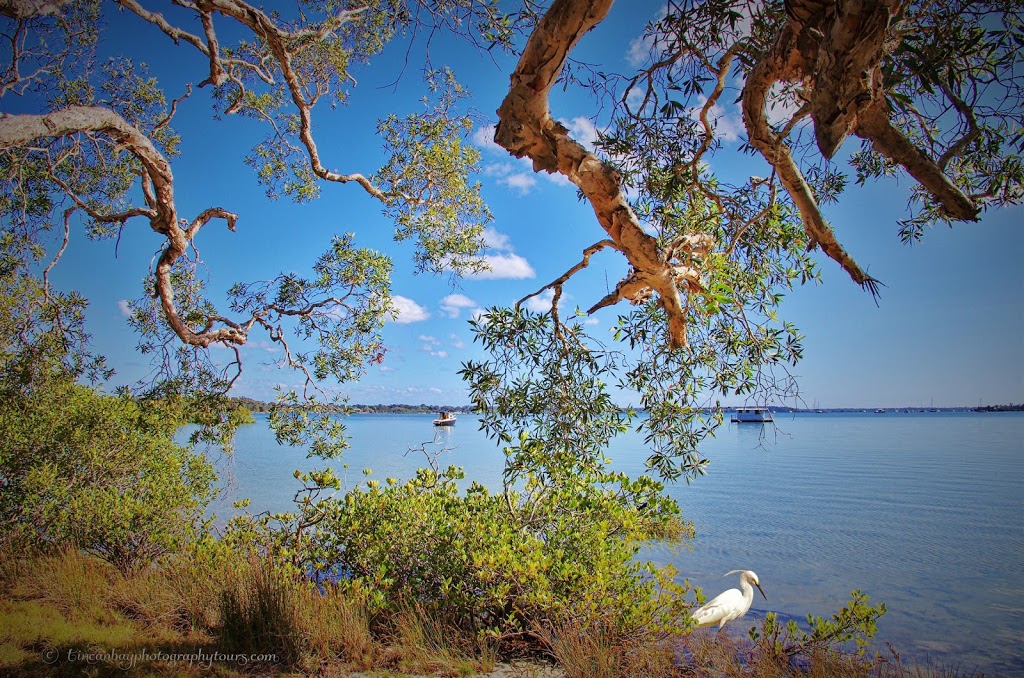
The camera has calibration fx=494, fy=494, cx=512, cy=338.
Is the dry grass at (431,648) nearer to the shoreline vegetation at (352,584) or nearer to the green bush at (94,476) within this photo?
the shoreline vegetation at (352,584)

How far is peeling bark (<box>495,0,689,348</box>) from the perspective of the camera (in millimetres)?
2766

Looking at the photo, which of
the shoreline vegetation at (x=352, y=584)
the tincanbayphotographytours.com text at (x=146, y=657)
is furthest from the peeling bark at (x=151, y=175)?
the tincanbayphotographytours.com text at (x=146, y=657)

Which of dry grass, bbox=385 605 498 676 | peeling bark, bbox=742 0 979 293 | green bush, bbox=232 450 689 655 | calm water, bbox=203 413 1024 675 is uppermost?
peeling bark, bbox=742 0 979 293

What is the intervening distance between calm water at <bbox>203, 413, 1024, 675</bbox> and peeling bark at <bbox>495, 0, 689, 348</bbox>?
154 cm

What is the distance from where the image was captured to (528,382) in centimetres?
425

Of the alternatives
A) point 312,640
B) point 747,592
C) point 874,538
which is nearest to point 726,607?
point 747,592

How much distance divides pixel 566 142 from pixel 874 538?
570 inches

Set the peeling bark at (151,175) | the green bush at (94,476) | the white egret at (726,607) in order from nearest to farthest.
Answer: the peeling bark at (151,175)
the white egret at (726,607)
the green bush at (94,476)

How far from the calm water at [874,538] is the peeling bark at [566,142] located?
1.54m

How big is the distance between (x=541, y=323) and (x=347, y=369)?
386cm

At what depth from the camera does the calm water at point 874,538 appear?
765 cm

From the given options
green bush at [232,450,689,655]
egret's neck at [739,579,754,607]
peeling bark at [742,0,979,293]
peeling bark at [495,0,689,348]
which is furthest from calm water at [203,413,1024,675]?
peeling bark at [742,0,979,293]

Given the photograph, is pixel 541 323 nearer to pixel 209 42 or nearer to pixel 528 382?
pixel 528 382

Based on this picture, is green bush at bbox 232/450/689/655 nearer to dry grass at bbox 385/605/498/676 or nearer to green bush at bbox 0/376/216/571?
dry grass at bbox 385/605/498/676
